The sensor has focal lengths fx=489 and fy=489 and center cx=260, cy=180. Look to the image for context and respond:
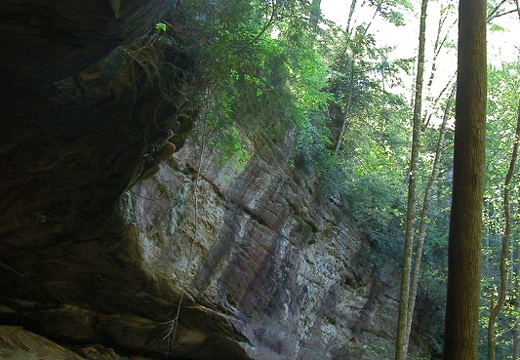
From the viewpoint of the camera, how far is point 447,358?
405 cm

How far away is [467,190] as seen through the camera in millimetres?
Result: 4348

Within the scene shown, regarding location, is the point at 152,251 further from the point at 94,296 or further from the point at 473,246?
the point at 473,246

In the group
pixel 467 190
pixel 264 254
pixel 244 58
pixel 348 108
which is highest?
pixel 348 108

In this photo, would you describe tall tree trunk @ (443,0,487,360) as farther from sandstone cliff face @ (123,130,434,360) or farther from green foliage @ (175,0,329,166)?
sandstone cliff face @ (123,130,434,360)

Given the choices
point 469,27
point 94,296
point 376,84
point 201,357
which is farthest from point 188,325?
point 376,84

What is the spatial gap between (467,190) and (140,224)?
17.9 ft

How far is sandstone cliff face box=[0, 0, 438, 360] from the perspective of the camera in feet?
17.4

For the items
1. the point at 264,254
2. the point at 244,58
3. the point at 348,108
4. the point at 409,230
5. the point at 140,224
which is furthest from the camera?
the point at 348,108

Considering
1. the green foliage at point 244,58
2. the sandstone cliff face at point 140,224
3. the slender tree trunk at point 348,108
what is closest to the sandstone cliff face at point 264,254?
the sandstone cliff face at point 140,224

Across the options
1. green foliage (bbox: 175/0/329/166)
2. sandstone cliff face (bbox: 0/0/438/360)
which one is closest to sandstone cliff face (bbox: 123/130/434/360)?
sandstone cliff face (bbox: 0/0/438/360)

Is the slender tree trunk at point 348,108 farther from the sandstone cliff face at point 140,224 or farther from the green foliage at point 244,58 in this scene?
the green foliage at point 244,58

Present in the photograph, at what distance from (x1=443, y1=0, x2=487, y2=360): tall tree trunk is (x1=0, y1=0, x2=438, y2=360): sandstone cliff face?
2.98m

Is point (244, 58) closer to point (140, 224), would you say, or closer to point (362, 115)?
point (140, 224)

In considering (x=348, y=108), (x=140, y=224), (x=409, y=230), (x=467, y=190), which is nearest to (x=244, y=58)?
(x=467, y=190)
